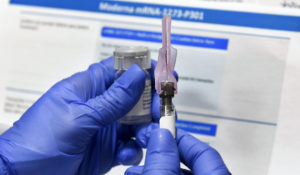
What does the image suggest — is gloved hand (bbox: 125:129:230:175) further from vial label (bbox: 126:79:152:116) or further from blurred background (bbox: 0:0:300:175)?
blurred background (bbox: 0:0:300:175)

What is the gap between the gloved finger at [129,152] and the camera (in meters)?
0.61

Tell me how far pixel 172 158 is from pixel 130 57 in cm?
20

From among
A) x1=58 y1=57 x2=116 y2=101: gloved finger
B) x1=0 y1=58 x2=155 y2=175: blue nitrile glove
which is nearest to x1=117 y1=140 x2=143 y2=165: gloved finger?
x1=0 y1=58 x2=155 y2=175: blue nitrile glove

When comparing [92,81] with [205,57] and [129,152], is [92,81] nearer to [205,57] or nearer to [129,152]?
[129,152]

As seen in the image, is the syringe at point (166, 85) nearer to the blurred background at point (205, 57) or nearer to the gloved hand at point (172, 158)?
the gloved hand at point (172, 158)

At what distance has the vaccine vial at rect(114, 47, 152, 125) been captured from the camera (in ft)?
1.79

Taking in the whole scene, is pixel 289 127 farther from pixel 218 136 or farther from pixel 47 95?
pixel 47 95

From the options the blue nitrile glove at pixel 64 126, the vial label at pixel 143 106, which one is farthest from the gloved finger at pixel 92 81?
the vial label at pixel 143 106

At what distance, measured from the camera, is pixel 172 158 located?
1.67 feet

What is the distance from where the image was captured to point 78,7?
79 centimetres

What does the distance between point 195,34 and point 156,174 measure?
384mm

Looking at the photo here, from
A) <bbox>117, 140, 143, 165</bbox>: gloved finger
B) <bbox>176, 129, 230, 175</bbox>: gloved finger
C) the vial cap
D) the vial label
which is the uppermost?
the vial cap

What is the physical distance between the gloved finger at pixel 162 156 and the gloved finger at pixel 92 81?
19 cm

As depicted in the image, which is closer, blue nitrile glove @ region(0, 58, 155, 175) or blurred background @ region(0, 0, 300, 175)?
blue nitrile glove @ region(0, 58, 155, 175)
